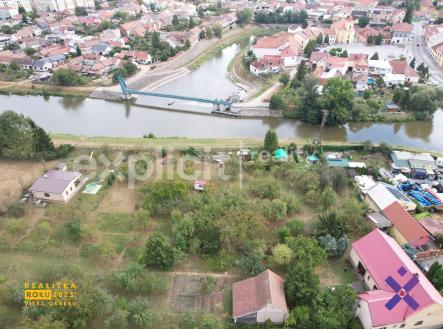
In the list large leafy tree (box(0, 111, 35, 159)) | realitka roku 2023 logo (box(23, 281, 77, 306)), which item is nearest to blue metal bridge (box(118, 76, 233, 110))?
large leafy tree (box(0, 111, 35, 159))

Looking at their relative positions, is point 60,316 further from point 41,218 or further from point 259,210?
point 259,210

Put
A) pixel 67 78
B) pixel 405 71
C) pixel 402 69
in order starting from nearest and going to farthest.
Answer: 1. pixel 405 71
2. pixel 402 69
3. pixel 67 78

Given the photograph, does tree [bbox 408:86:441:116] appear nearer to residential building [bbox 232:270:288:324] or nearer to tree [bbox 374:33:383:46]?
tree [bbox 374:33:383:46]

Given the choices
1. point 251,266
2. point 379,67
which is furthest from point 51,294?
point 379,67

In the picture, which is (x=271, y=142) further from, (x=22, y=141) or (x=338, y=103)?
(x=22, y=141)

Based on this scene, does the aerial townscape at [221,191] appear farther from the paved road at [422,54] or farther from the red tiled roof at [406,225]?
the paved road at [422,54]

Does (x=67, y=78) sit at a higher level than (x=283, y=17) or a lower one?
lower
